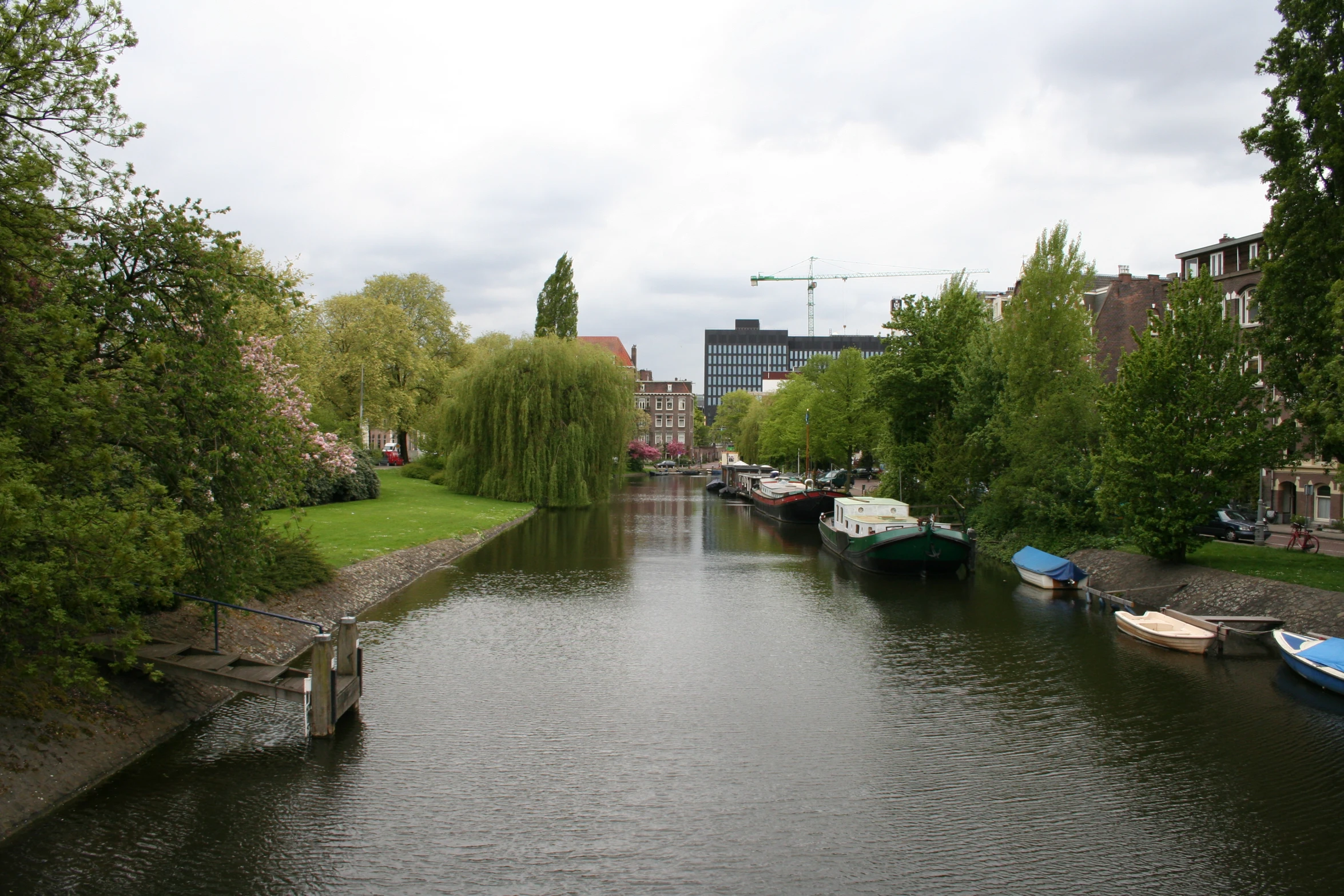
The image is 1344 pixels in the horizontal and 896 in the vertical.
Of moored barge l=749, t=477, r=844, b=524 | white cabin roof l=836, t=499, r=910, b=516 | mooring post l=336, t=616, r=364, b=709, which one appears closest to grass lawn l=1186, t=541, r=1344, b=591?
white cabin roof l=836, t=499, r=910, b=516

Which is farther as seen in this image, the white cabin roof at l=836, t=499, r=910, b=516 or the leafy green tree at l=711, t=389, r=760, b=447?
the leafy green tree at l=711, t=389, r=760, b=447

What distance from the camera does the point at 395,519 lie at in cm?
4022

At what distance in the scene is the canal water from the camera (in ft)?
33.2

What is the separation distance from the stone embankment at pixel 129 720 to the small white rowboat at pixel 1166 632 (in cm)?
1901

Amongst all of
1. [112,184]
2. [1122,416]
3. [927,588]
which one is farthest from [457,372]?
[112,184]

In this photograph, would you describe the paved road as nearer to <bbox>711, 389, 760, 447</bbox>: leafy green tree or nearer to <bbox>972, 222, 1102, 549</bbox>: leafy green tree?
<bbox>972, 222, 1102, 549</bbox>: leafy green tree

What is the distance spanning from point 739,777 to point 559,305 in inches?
2640

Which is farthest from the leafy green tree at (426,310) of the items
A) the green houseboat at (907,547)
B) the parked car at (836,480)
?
the green houseboat at (907,547)

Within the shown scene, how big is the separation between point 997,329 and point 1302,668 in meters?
27.2

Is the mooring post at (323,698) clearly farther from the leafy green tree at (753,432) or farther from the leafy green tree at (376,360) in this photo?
the leafy green tree at (753,432)

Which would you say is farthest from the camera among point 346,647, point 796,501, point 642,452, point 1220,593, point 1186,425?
point 642,452

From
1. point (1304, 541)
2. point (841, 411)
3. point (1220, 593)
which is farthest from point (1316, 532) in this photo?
point (841, 411)

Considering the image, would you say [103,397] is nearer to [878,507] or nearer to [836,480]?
[878,507]

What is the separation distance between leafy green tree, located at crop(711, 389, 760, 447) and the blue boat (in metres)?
126
